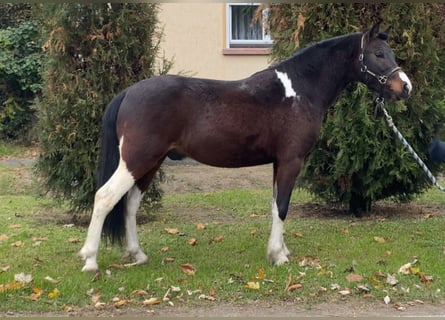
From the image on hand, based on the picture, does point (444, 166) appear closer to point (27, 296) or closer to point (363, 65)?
point (363, 65)

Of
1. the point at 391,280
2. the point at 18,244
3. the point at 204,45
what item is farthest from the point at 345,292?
the point at 204,45

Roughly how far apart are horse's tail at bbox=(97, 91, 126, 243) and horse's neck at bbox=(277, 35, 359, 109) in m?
1.75

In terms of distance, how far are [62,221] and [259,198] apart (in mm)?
3200

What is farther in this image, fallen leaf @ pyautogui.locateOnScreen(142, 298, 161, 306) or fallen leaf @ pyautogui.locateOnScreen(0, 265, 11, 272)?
fallen leaf @ pyautogui.locateOnScreen(0, 265, 11, 272)

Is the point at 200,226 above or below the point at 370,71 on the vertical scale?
below

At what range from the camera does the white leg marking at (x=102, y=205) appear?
639 centimetres

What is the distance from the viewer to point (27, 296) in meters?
5.79

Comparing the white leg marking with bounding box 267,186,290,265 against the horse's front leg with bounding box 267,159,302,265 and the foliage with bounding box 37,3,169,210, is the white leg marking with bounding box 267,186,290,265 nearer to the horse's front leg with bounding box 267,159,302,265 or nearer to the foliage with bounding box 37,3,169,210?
the horse's front leg with bounding box 267,159,302,265

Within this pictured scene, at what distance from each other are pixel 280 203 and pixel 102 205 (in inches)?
68.2

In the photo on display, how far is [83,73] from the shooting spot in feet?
28.2

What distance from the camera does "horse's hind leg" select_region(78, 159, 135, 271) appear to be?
6391 mm

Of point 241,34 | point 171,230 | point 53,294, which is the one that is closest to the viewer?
point 53,294

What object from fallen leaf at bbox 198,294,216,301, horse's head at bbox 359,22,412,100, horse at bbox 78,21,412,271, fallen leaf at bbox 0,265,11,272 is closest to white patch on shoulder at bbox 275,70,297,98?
horse at bbox 78,21,412,271

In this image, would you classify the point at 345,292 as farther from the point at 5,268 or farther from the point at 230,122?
the point at 5,268
